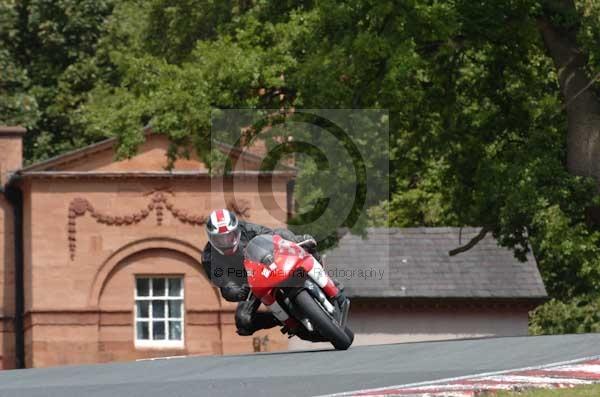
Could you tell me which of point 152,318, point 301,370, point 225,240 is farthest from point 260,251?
point 152,318

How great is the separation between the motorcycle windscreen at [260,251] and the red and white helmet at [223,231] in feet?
0.92

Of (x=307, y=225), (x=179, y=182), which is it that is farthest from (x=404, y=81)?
(x=179, y=182)

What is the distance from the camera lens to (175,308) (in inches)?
1791

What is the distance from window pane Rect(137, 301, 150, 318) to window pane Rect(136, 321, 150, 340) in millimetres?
213

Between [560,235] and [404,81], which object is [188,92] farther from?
[560,235]

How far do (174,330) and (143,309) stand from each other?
3.27 feet

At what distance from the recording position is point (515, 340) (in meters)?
18.6

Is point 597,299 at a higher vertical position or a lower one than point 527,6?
lower

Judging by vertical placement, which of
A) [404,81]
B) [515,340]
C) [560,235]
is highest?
[404,81]

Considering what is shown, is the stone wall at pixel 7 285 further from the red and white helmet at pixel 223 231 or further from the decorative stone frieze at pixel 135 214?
the red and white helmet at pixel 223 231

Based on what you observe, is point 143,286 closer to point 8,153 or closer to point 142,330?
point 142,330

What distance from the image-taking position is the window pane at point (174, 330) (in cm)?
4516

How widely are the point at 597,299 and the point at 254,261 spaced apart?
1588 centimetres

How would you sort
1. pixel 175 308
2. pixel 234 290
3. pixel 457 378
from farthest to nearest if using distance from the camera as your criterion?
pixel 175 308, pixel 234 290, pixel 457 378
